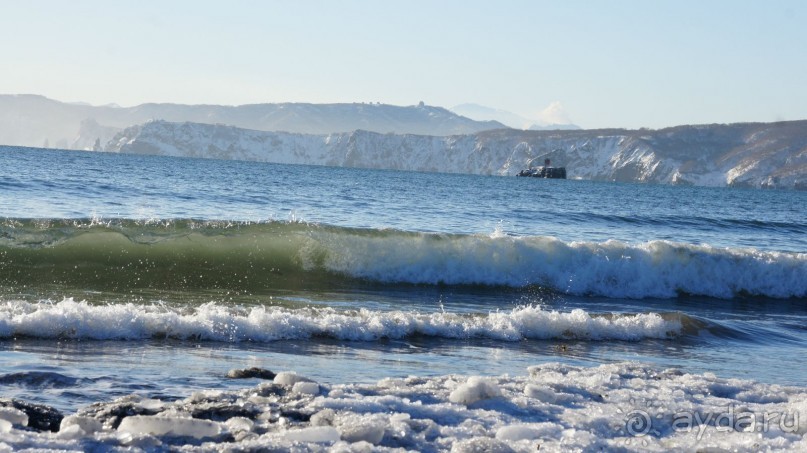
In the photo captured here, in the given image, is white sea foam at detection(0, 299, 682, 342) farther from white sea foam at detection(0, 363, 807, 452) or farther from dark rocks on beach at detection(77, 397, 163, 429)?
dark rocks on beach at detection(77, 397, 163, 429)

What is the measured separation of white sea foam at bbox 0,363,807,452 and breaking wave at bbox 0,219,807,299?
8.36 m

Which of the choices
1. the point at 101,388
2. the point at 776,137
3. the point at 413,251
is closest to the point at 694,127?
the point at 776,137

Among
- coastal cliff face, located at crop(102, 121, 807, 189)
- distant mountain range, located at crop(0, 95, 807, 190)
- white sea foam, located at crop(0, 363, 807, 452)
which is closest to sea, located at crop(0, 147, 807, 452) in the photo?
white sea foam, located at crop(0, 363, 807, 452)

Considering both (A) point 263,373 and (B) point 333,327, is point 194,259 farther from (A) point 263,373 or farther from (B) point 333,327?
(A) point 263,373

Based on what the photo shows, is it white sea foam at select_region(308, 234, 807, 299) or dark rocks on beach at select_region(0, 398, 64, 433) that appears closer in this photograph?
dark rocks on beach at select_region(0, 398, 64, 433)

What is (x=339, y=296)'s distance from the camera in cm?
1480

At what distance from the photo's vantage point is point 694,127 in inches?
7347

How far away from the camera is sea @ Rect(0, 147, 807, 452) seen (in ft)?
19.6

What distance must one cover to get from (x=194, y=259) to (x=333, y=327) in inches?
300

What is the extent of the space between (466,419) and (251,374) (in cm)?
211

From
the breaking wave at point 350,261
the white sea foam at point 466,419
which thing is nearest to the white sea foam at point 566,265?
the breaking wave at point 350,261

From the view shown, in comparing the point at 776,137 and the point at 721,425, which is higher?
the point at 776,137

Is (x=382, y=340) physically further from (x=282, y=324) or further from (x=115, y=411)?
(x=115, y=411)

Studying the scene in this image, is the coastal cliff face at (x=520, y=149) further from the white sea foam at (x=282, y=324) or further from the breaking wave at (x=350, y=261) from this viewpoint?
the white sea foam at (x=282, y=324)
